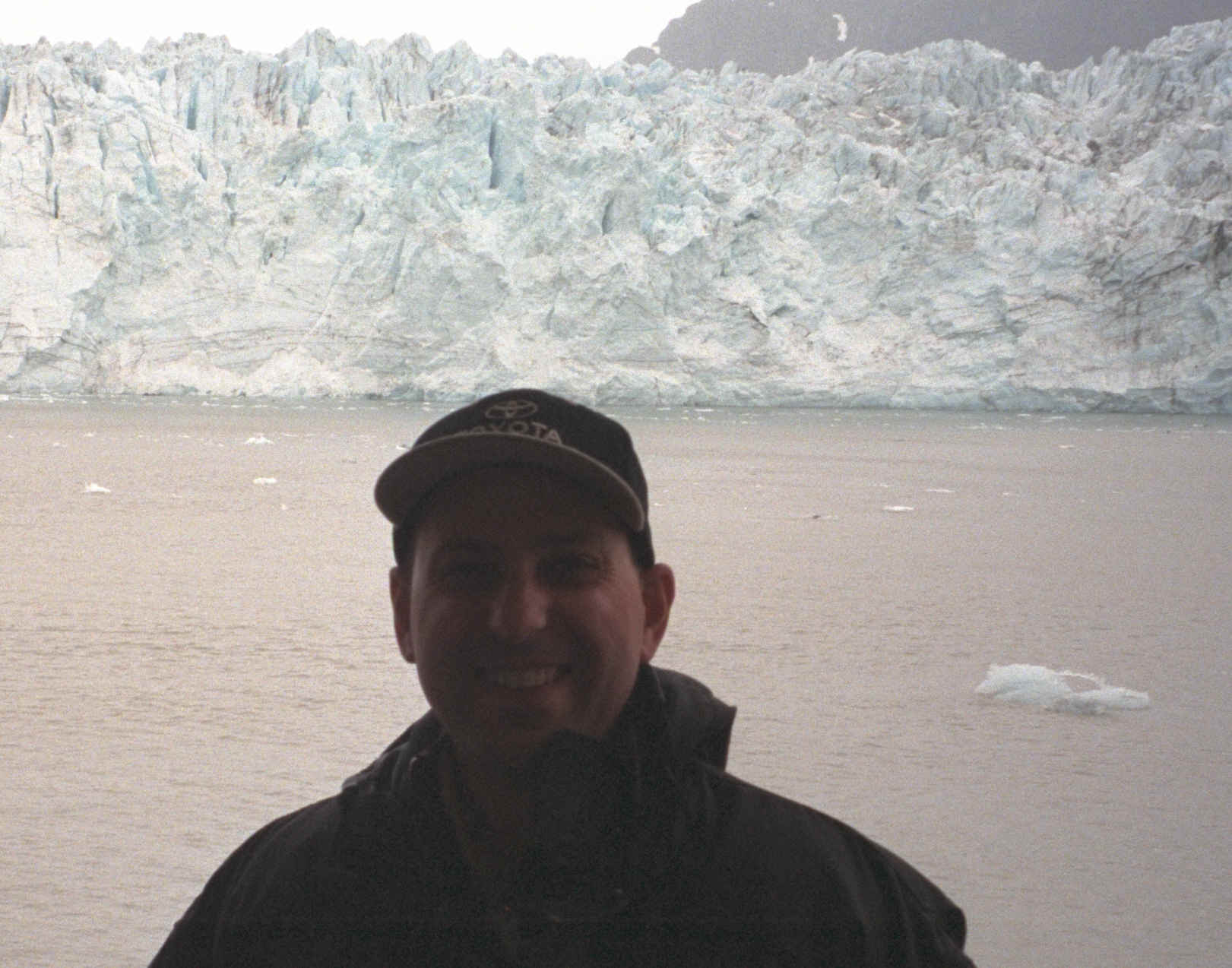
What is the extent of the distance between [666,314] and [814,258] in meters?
3.14

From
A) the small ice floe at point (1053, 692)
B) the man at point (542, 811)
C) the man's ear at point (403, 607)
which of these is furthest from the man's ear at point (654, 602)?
the small ice floe at point (1053, 692)

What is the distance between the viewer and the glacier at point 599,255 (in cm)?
2692

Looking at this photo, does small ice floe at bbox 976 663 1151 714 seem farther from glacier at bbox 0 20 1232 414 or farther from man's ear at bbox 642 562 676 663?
glacier at bbox 0 20 1232 414

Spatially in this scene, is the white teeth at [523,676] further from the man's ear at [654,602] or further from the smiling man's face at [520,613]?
the man's ear at [654,602]

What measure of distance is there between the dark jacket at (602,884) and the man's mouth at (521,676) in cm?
5

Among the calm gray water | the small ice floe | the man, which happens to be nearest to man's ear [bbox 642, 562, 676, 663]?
the man

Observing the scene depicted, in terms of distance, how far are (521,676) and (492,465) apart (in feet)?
0.43

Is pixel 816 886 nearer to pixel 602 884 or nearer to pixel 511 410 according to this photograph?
pixel 602 884

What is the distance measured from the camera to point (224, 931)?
89 centimetres

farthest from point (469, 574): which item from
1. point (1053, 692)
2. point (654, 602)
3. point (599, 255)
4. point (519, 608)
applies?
point (599, 255)

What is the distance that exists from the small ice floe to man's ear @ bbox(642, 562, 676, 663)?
372 cm

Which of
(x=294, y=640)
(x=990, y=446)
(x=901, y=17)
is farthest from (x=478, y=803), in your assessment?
(x=901, y=17)

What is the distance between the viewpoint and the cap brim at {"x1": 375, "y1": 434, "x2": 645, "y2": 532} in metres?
0.86

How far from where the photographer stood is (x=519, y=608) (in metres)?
0.89
